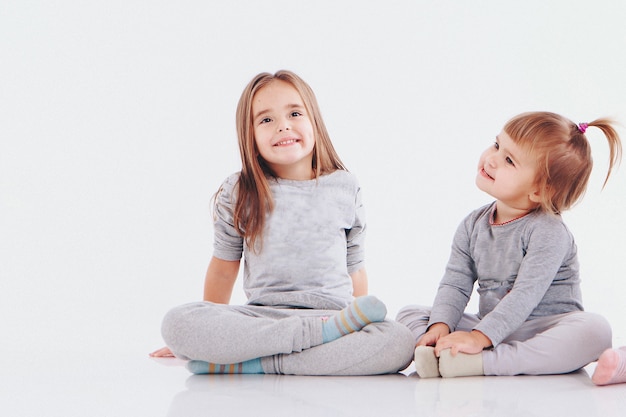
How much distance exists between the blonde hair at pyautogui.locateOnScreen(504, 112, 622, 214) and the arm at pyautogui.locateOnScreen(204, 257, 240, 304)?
0.79 meters

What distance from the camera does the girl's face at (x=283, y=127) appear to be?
7.07ft

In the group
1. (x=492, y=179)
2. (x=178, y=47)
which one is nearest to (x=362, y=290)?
(x=492, y=179)

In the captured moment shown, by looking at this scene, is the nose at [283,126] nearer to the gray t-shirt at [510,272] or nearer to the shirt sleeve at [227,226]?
the shirt sleeve at [227,226]

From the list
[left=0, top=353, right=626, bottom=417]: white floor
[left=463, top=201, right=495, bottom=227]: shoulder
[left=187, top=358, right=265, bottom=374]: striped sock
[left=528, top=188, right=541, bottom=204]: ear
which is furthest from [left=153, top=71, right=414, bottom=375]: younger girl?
[left=528, top=188, right=541, bottom=204]: ear

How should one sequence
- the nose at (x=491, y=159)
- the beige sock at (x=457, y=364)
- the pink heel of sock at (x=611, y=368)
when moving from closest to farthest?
the pink heel of sock at (x=611, y=368) < the beige sock at (x=457, y=364) < the nose at (x=491, y=159)

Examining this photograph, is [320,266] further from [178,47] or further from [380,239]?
[178,47]

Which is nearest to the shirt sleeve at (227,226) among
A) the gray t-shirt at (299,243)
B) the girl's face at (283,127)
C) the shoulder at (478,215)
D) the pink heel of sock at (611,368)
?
the gray t-shirt at (299,243)

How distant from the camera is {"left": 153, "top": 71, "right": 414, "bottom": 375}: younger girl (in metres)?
1.87

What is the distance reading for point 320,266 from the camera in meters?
2.13

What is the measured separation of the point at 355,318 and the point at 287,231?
37 cm

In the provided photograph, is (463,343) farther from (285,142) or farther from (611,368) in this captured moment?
(285,142)

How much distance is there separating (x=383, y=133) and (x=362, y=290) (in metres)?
1.11

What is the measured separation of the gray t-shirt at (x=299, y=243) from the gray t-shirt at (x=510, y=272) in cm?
28

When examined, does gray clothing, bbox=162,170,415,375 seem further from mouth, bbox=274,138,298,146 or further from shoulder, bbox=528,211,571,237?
shoulder, bbox=528,211,571,237
